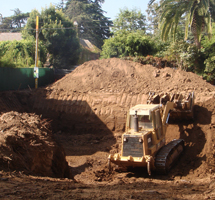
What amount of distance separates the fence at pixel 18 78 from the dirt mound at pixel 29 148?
33.5ft

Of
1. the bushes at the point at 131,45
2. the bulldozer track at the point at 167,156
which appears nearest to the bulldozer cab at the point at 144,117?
the bulldozer track at the point at 167,156

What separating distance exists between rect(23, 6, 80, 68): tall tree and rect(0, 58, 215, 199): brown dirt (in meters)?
11.7

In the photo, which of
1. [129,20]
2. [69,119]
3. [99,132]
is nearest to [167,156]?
[99,132]

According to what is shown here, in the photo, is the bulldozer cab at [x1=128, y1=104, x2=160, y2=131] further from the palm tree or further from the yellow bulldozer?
the palm tree

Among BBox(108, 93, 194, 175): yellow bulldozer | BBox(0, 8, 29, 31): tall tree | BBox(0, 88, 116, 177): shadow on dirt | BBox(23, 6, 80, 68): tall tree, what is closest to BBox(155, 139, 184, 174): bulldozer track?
BBox(108, 93, 194, 175): yellow bulldozer

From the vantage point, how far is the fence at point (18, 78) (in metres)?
17.9

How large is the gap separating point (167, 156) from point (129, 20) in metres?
32.6

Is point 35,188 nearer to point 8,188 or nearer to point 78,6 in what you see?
point 8,188

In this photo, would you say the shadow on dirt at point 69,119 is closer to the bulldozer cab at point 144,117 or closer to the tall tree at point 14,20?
the bulldozer cab at point 144,117

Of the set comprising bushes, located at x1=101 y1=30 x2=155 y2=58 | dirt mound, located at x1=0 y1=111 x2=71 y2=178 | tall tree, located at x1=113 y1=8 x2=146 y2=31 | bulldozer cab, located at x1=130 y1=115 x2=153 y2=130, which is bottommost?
dirt mound, located at x1=0 y1=111 x2=71 y2=178

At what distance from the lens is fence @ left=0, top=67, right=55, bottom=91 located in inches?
705

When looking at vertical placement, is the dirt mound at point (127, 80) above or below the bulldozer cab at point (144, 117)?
above

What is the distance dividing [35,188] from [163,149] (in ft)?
18.7

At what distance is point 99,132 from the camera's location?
50.8 ft
